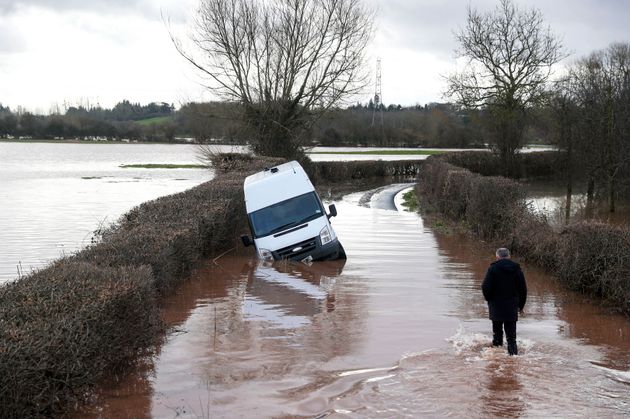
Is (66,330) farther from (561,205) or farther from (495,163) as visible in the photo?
(495,163)

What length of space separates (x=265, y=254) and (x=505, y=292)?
8.75m

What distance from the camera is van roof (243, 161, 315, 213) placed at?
Result: 18094mm

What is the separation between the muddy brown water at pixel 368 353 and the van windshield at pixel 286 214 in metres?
1.86

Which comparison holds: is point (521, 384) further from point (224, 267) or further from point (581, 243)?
point (224, 267)

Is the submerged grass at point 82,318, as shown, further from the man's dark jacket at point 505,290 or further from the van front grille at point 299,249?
the man's dark jacket at point 505,290

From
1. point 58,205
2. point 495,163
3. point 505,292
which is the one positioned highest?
point 495,163

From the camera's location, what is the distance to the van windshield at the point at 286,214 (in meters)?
Answer: 17.6

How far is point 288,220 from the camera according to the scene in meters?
17.8

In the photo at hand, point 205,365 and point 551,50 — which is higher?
point 551,50

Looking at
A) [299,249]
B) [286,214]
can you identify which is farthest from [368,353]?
[286,214]

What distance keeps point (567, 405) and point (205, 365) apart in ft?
14.5

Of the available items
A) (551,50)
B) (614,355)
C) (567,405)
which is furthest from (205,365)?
(551,50)

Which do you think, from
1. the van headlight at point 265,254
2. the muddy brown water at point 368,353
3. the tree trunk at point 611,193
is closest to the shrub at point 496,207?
the muddy brown water at point 368,353

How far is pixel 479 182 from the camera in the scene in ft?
73.1
